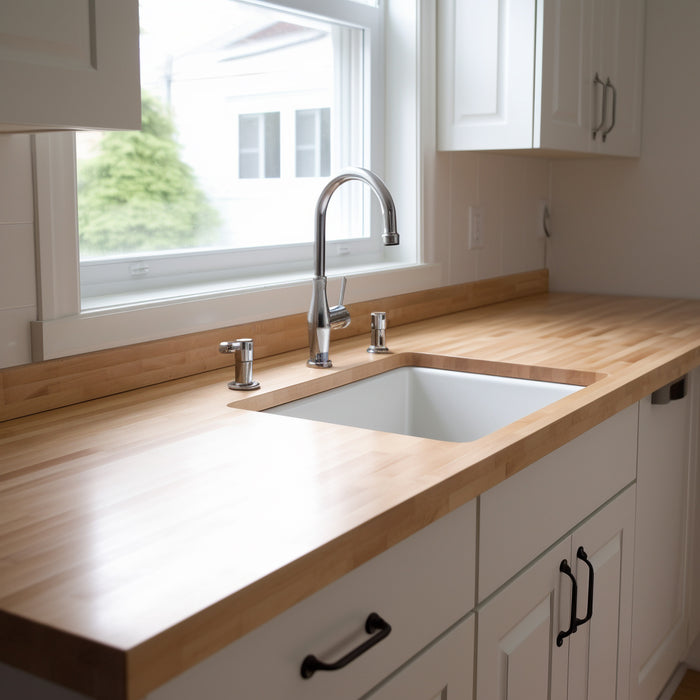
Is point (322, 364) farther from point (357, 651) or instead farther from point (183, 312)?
point (357, 651)

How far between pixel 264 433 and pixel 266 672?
1.54 feet

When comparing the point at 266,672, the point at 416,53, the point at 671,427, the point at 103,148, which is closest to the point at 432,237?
the point at 416,53

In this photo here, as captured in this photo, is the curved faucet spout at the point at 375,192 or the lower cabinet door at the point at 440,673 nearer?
the lower cabinet door at the point at 440,673

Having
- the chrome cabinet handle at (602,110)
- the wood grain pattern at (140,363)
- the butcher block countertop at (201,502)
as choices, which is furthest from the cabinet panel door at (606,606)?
the chrome cabinet handle at (602,110)

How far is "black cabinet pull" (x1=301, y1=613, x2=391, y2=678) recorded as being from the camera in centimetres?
Answer: 87

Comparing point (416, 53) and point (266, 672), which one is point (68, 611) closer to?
point (266, 672)

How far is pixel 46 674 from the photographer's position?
0.69 m

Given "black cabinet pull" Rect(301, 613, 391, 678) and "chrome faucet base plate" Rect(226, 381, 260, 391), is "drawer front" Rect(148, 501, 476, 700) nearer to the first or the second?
"black cabinet pull" Rect(301, 613, 391, 678)

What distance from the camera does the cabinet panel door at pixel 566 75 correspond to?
2287 mm

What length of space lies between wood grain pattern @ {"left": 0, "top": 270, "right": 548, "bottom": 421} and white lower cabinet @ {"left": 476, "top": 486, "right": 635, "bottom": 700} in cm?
69

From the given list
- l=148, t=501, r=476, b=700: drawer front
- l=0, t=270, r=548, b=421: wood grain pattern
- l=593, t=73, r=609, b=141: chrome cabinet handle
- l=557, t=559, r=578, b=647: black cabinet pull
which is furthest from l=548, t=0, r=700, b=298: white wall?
l=148, t=501, r=476, b=700: drawer front

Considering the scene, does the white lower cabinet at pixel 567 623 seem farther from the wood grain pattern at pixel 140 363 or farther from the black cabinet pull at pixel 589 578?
the wood grain pattern at pixel 140 363

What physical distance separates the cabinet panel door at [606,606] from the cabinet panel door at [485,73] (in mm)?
1042

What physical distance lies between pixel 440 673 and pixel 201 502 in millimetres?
379
